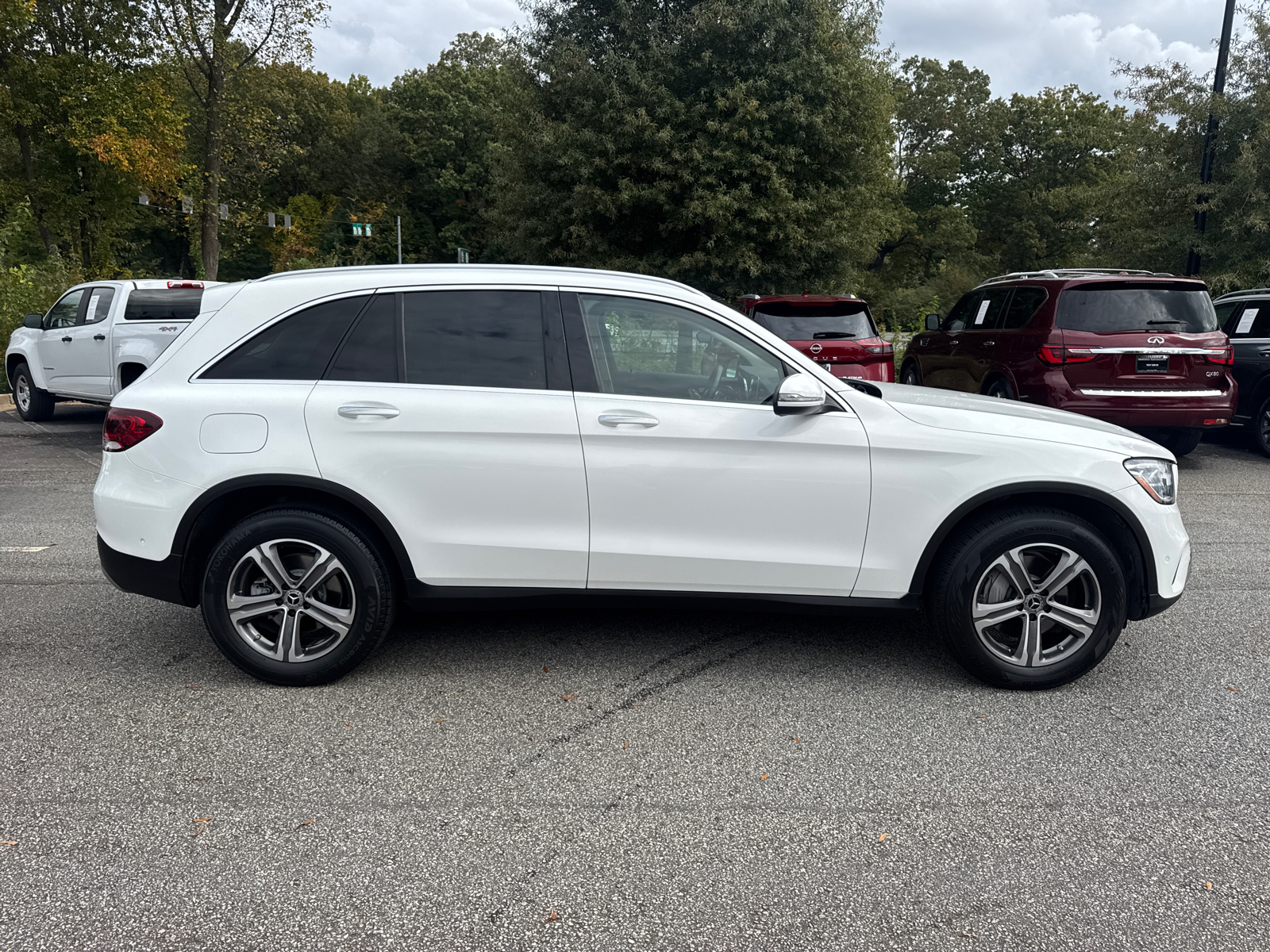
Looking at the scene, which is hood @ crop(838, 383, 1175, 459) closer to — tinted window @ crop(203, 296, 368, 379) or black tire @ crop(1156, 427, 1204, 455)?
tinted window @ crop(203, 296, 368, 379)

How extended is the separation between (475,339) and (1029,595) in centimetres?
261

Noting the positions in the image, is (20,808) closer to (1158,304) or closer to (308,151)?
(1158,304)

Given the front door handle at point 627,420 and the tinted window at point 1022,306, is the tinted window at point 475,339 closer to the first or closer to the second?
the front door handle at point 627,420

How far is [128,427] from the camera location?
405cm

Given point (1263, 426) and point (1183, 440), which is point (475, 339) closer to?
point (1183, 440)

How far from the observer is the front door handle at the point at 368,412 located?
4000mm

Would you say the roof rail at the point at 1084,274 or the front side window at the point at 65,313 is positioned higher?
the roof rail at the point at 1084,274

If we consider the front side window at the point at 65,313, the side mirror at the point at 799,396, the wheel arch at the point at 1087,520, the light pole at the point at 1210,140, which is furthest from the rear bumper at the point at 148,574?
the light pole at the point at 1210,140

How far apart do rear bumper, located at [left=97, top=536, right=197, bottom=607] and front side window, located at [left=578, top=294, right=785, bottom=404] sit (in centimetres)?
199

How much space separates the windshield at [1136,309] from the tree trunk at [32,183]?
2771 cm

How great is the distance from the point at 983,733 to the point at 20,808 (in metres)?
3.44

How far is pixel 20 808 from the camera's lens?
124 inches

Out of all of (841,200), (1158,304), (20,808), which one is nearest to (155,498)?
(20,808)

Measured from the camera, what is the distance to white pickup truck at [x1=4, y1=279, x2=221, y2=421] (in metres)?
11.5
